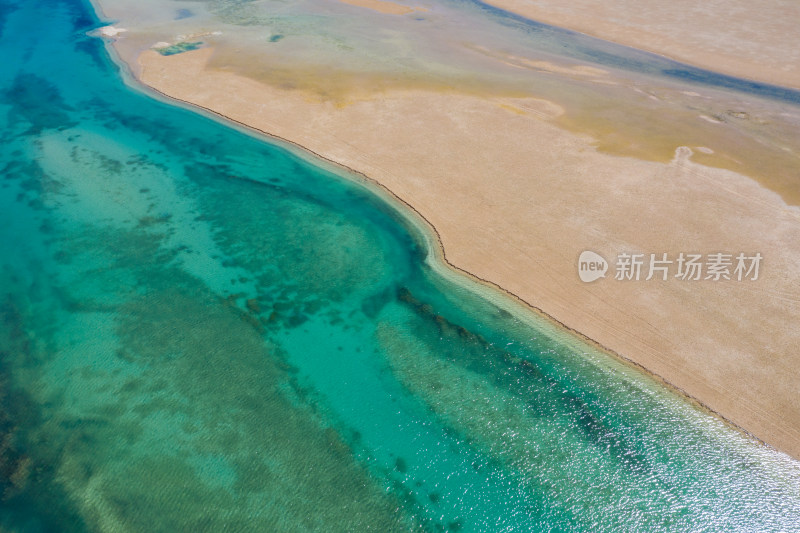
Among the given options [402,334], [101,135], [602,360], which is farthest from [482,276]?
[101,135]

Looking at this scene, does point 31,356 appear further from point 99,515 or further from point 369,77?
point 369,77

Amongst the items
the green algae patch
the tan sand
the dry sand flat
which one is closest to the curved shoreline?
the dry sand flat

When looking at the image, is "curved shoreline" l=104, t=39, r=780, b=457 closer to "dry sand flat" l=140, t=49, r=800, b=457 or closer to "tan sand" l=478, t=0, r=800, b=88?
"dry sand flat" l=140, t=49, r=800, b=457

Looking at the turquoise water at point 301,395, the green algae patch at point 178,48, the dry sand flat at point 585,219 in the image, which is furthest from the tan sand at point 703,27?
the turquoise water at point 301,395

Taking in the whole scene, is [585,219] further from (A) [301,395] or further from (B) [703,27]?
(B) [703,27]

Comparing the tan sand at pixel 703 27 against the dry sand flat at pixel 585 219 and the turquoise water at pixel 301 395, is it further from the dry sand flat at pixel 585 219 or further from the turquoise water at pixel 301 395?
the turquoise water at pixel 301 395

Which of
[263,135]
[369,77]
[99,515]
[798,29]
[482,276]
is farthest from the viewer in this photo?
[798,29]
